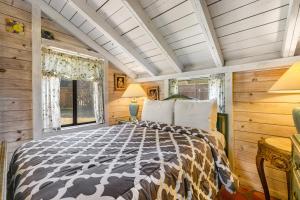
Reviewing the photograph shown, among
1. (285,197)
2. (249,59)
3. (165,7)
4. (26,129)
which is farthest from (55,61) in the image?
(285,197)

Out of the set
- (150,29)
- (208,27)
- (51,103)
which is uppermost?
(150,29)

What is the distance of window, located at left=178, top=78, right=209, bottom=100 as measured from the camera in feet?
8.85

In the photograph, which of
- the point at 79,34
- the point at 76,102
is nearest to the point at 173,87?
the point at 76,102

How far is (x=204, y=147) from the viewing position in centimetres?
165

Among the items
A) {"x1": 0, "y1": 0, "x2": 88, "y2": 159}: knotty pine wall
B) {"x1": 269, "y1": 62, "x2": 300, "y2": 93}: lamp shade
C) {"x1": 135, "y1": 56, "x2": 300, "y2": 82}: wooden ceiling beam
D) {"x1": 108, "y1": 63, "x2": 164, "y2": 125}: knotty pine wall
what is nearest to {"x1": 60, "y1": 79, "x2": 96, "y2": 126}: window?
{"x1": 108, "y1": 63, "x2": 164, "y2": 125}: knotty pine wall

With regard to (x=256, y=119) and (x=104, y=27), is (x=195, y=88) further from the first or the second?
(x=104, y=27)

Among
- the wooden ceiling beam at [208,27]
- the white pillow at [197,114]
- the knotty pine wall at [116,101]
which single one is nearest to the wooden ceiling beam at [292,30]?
the wooden ceiling beam at [208,27]

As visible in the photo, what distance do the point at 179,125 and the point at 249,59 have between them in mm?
1216

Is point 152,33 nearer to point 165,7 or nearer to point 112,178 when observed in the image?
point 165,7

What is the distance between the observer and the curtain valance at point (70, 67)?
256cm

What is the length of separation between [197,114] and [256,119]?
0.75m

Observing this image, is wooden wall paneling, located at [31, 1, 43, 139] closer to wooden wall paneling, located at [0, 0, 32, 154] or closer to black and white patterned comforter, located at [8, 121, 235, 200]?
wooden wall paneling, located at [0, 0, 32, 154]

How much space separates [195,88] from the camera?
9.22 ft

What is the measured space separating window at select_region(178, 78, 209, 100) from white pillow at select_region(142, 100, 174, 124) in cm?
57
